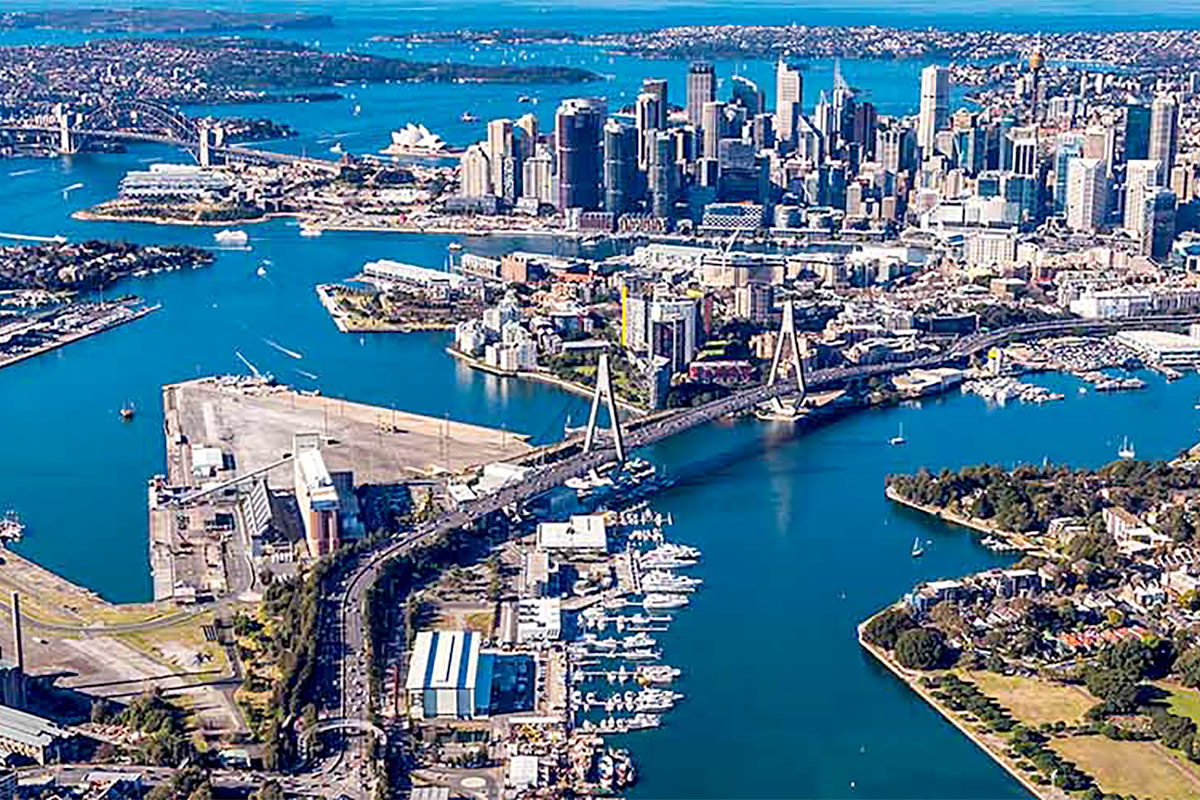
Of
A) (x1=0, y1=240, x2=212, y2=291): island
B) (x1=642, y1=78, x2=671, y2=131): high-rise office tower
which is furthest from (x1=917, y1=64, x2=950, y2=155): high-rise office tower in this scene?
(x1=0, y1=240, x2=212, y2=291): island

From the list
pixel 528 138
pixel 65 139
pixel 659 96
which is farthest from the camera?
pixel 65 139

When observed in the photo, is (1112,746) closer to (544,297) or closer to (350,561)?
(350,561)

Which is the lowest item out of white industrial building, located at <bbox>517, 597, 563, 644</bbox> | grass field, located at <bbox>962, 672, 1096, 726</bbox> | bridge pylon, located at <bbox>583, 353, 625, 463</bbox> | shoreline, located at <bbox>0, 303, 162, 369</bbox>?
grass field, located at <bbox>962, 672, 1096, 726</bbox>

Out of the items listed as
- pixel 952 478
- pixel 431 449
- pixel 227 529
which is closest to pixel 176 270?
pixel 431 449

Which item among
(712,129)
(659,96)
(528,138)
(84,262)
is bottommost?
(84,262)

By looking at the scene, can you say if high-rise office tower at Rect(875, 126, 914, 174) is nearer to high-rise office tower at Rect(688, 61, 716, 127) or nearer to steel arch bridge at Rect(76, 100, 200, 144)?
high-rise office tower at Rect(688, 61, 716, 127)

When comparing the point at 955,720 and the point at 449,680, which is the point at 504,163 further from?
the point at 955,720

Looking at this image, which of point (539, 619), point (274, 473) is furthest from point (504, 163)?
point (539, 619)

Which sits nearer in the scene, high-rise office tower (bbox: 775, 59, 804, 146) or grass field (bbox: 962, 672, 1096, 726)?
grass field (bbox: 962, 672, 1096, 726)
